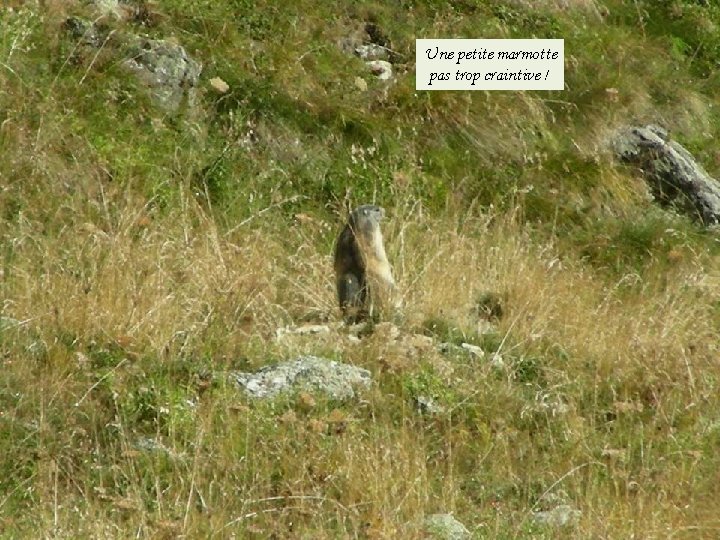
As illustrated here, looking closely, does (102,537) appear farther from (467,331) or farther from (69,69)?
(69,69)

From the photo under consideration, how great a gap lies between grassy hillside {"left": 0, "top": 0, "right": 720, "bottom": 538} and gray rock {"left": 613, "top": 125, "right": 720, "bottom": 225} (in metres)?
0.22

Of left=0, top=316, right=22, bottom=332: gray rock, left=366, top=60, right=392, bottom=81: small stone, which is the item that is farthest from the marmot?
left=366, top=60, right=392, bottom=81: small stone

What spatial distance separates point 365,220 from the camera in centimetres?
834

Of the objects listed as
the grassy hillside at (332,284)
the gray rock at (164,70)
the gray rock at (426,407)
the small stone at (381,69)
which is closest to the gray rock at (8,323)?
the grassy hillside at (332,284)

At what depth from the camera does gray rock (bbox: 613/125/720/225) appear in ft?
38.7

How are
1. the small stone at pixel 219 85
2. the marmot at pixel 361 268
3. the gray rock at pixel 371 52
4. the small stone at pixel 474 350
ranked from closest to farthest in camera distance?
1. the small stone at pixel 474 350
2. the marmot at pixel 361 268
3. the small stone at pixel 219 85
4. the gray rock at pixel 371 52

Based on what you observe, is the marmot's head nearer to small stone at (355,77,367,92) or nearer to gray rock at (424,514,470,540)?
gray rock at (424,514,470,540)

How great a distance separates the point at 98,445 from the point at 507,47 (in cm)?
761

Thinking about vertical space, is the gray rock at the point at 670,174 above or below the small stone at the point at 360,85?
below

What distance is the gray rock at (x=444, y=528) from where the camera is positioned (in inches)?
217

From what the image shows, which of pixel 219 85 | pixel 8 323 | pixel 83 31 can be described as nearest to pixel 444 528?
pixel 8 323

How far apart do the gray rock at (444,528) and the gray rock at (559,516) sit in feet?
1.18

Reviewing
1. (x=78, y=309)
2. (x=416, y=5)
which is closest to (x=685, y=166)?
(x=416, y=5)

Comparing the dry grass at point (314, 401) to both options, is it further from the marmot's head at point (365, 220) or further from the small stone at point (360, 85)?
the small stone at point (360, 85)
